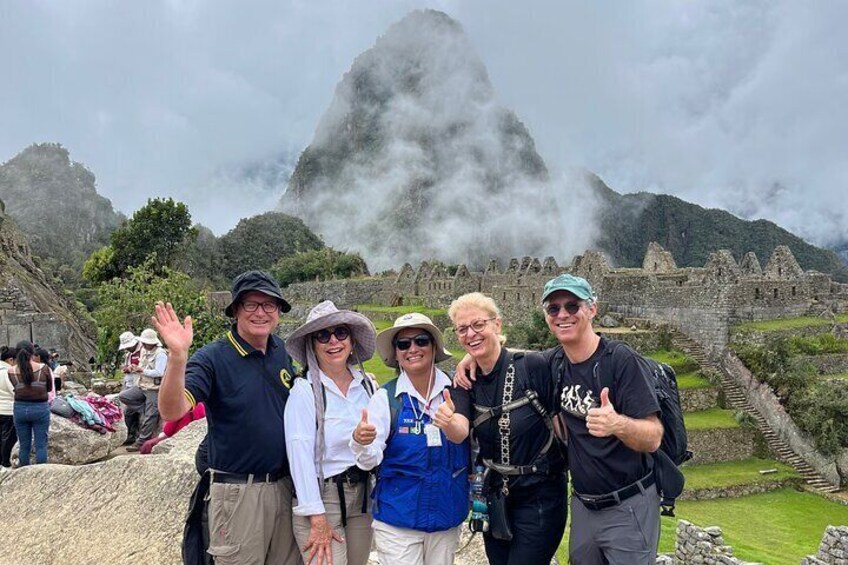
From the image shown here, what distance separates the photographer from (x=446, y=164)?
4102 inches

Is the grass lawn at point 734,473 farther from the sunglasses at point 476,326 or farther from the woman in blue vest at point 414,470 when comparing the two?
the sunglasses at point 476,326

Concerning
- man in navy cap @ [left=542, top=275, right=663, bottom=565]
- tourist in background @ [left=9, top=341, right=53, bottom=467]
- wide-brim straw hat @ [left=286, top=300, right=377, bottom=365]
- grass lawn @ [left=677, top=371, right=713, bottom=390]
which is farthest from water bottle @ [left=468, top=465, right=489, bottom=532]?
grass lawn @ [left=677, top=371, right=713, bottom=390]

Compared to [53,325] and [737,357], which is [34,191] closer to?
[53,325]

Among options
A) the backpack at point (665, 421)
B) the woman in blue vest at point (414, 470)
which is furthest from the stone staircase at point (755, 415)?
the woman in blue vest at point (414, 470)

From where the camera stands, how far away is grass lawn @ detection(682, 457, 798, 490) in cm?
1444

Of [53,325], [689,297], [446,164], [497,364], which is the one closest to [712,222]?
[446,164]

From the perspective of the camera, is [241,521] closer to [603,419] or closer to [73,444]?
[603,419]

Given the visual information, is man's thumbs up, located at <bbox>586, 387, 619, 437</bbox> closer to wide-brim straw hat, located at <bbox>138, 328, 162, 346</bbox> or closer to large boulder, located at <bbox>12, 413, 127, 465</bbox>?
wide-brim straw hat, located at <bbox>138, 328, 162, 346</bbox>

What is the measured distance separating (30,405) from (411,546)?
5310 mm

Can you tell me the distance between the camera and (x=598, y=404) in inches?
123

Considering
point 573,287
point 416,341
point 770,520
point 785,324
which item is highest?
point 785,324

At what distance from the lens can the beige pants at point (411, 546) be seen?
3.30m

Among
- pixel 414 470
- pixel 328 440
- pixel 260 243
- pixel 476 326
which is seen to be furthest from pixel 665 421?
pixel 260 243

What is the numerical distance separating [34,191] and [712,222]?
77932 millimetres
